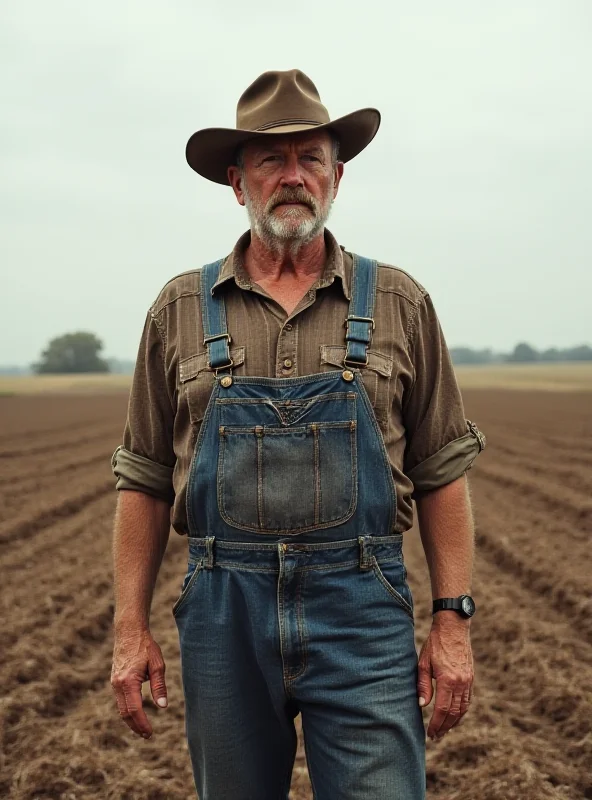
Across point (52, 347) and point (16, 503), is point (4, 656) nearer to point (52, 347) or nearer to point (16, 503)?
point (16, 503)

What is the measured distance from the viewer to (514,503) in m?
11.4

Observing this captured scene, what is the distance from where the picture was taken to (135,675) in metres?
2.34

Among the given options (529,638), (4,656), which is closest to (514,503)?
(529,638)

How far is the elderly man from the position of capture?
7.00 ft

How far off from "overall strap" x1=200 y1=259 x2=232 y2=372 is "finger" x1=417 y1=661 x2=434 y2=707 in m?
0.95

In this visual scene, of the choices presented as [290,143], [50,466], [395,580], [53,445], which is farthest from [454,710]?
[53,445]

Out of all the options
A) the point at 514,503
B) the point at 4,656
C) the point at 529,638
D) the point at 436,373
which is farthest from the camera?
the point at 514,503

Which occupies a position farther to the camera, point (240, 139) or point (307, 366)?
point (240, 139)

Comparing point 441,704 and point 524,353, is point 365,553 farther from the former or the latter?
point 524,353

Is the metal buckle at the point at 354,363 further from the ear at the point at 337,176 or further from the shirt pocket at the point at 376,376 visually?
the ear at the point at 337,176

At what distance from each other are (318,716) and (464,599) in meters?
0.49

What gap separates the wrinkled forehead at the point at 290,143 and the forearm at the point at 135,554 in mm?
1058

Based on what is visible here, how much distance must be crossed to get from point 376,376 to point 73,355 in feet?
343

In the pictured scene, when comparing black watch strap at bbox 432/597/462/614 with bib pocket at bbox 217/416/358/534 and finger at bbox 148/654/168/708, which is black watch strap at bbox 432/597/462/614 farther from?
finger at bbox 148/654/168/708
